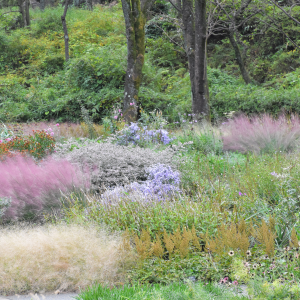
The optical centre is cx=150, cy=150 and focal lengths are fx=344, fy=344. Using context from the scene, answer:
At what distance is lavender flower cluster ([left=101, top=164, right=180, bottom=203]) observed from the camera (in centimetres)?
482

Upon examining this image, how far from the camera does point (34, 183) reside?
5234mm

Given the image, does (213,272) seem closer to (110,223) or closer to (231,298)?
(231,298)

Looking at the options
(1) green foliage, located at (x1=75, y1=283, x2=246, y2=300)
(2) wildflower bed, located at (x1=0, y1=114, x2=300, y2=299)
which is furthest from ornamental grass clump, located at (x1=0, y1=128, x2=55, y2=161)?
(1) green foliage, located at (x1=75, y1=283, x2=246, y2=300)

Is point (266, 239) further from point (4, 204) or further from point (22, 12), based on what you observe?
point (22, 12)

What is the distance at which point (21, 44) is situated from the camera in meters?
22.7

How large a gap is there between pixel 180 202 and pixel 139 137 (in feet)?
11.8

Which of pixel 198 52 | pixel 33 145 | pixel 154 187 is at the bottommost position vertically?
pixel 154 187

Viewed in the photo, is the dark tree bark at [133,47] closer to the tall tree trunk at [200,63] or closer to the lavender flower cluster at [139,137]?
the tall tree trunk at [200,63]

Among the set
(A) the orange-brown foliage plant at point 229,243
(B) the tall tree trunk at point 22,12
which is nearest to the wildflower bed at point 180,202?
(A) the orange-brown foliage plant at point 229,243

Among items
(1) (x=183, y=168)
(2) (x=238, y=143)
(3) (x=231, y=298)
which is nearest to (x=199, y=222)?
(3) (x=231, y=298)

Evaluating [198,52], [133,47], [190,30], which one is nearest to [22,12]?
[133,47]

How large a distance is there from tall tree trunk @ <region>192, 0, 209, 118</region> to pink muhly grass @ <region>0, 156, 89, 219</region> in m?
5.56

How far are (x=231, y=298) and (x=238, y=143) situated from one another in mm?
5590

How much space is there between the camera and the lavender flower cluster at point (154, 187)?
482cm
